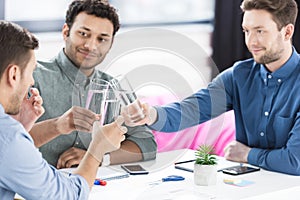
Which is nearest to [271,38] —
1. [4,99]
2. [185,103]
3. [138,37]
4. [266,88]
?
[266,88]

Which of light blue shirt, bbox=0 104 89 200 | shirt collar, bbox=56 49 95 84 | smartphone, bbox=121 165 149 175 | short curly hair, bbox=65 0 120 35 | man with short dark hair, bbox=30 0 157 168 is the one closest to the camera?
light blue shirt, bbox=0 104 89 200

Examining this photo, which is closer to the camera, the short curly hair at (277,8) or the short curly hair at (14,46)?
the short curly hair at (14,46)

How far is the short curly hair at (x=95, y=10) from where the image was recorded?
2.24 m

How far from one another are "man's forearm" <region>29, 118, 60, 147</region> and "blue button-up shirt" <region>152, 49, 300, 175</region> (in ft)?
1.06

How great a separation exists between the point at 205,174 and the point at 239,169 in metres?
0.26

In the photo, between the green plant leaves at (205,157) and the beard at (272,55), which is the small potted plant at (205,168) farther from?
the beard at (272,55)

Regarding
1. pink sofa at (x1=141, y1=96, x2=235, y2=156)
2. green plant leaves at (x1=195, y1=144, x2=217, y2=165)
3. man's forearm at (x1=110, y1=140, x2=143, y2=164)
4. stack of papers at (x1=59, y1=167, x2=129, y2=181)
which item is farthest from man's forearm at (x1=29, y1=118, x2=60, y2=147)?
green plant leaves at (x1=195, y1=144, x2=217, y2=165)

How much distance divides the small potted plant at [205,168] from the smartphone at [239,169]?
0.51ft

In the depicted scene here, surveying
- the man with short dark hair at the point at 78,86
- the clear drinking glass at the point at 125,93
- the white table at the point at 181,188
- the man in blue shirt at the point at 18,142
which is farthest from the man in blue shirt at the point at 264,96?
the man in blue shirt at the point at 18,142

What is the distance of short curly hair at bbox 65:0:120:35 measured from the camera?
7.34ft

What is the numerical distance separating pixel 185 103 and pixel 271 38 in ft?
1.70

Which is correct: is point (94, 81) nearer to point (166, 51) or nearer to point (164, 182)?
point (166, 51)

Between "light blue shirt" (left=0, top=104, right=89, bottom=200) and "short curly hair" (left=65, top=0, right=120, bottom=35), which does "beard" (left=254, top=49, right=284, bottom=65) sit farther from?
"light blue shirt" (left=0, top=104, right=89, bottom=200)

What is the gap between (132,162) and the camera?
7.06ft
